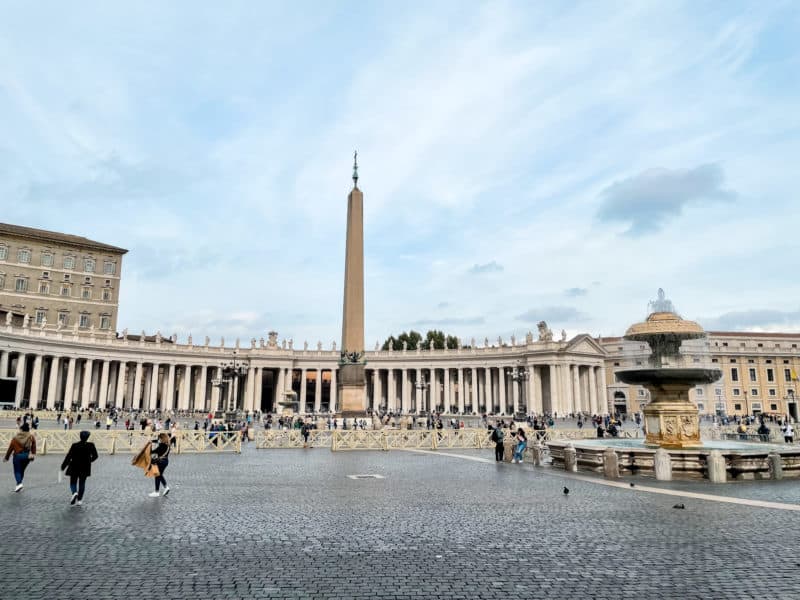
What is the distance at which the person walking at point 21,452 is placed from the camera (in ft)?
40.3

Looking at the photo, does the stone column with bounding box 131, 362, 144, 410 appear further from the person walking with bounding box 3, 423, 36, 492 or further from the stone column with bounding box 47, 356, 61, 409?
the person walking with bounding box 3, 423, 36, 492

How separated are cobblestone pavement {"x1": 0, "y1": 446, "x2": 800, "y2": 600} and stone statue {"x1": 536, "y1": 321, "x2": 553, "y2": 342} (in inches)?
2704

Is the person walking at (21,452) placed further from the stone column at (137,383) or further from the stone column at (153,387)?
the stone column at (153,387)

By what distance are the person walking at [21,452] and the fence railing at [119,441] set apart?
1040 centimetres

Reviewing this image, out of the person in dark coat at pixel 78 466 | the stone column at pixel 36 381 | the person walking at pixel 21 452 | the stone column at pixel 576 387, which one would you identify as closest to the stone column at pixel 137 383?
the stone column at pixel 36 381

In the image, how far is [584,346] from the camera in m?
83.2

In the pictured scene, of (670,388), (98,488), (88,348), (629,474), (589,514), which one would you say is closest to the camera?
(589,514)

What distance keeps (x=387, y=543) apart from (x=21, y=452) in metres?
9.11

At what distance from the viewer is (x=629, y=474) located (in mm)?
17094

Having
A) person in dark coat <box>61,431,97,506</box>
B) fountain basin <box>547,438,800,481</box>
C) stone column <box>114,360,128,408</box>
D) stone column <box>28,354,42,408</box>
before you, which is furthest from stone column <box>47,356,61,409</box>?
Result: fountain basin <box>547,438,800,481</box>

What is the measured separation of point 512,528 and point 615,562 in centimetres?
229

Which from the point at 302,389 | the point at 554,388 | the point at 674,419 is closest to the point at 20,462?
the point at 674,419

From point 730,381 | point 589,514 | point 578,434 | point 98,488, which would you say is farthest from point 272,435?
point 730,381

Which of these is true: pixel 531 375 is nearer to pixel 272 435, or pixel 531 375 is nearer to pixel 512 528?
pixel 272 435
